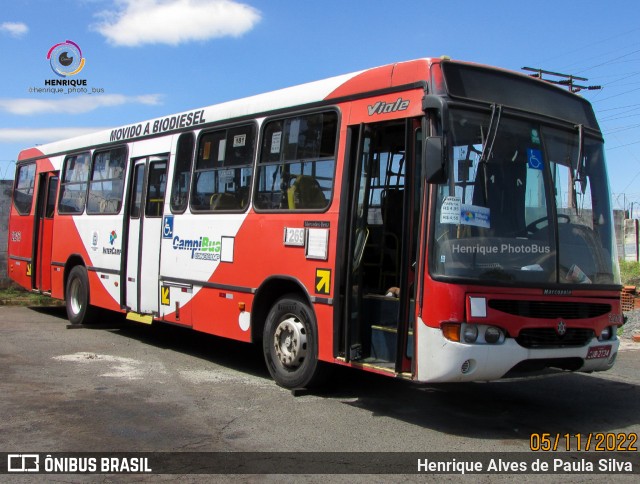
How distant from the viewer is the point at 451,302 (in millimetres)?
5371

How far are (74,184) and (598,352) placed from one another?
31.3ft

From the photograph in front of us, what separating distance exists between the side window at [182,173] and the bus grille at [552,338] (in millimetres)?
5023

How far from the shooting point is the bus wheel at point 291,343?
6.81 metres

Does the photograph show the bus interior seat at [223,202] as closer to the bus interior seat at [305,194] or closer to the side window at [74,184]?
the bus interior seat at [305,194]

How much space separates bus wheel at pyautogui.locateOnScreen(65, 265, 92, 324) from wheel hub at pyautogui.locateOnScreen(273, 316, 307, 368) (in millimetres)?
5398

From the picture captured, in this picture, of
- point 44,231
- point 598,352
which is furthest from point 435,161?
point 44,231

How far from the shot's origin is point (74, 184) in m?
12.0

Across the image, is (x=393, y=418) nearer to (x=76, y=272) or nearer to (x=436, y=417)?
(x=436, y=417)

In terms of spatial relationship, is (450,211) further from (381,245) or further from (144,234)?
(144,234)

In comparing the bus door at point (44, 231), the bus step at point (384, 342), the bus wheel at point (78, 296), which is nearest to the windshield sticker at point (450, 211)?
the bus step at point (384, 342)

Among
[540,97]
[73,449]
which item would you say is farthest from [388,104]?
[73,449]

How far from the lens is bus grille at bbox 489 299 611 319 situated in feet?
18.0
